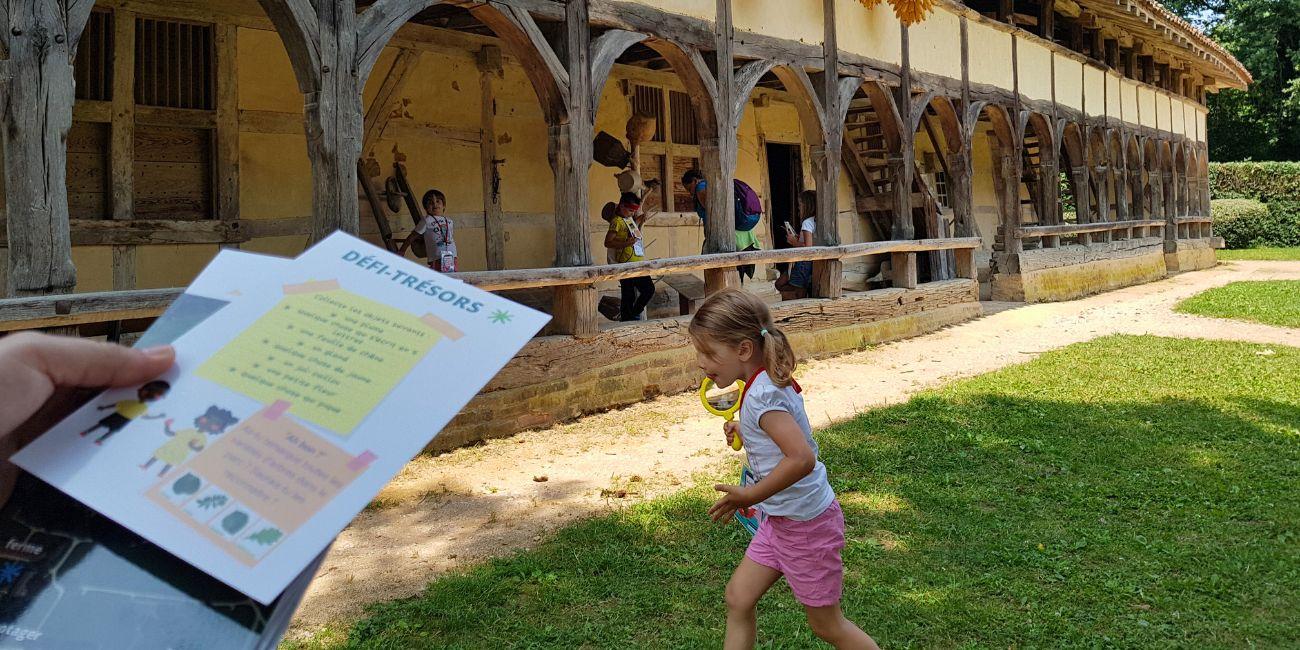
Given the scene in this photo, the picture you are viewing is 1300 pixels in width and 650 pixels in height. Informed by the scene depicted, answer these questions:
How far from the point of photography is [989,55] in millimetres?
14070

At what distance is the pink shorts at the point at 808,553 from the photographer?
8.59 feet

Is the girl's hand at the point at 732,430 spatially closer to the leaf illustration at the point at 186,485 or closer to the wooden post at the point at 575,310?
the leaf illustration at the point at 186,485

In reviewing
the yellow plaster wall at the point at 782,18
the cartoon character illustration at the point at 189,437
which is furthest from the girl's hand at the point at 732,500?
the yellow plaster wall at the point at 782,18

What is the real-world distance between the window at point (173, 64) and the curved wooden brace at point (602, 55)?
308 centimetres

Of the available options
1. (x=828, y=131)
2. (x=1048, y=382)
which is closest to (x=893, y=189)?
(x=828, y=131)

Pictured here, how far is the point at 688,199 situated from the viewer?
12.1 metres

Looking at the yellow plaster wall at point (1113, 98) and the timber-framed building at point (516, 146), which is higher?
the yellow plaster wall at point (1113, 98)

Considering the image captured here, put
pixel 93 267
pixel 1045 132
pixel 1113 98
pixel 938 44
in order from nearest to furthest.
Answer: pixel 93 267 < pixel 938 44 < pixel 1045 132 < pixel 1113 98

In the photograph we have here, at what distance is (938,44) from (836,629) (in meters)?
11.7

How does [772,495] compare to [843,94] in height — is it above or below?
below

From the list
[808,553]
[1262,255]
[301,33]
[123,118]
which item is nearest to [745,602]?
[808,553]

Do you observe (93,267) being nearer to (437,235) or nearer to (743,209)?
(437,235)

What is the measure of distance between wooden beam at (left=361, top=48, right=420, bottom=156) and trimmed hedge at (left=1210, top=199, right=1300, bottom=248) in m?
30.2

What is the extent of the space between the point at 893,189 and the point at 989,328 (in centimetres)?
222
